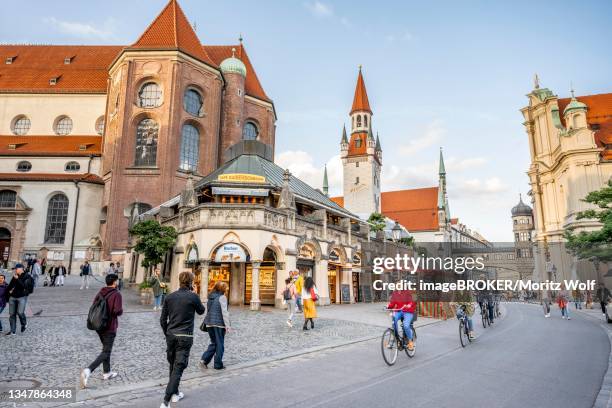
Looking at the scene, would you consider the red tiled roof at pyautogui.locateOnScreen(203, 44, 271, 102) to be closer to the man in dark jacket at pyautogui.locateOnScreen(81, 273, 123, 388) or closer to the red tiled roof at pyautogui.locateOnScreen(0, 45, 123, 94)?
the red tiled roof at pyautogui.locateOnScreen(0, 45, 123, 94)

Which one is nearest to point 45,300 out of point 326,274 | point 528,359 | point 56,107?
point 326,274

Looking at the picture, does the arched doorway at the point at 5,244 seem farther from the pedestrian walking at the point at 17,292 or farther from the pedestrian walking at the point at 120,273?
the pedestrian walking at the point at 17,292

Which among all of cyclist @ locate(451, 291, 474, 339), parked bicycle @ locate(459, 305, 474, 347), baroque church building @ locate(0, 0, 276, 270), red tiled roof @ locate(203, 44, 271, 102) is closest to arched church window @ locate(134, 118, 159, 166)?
baroque church building @ locate(0, 0, 276, 270)

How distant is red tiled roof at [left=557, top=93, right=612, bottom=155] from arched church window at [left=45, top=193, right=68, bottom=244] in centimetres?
6155

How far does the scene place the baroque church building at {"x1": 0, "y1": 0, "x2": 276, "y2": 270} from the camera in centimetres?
3616

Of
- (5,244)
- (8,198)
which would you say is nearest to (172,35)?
(8,198)

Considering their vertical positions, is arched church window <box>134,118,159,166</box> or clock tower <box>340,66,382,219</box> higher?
clock tower <box>340,66,382,219</box>

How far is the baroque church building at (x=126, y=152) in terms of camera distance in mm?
36156

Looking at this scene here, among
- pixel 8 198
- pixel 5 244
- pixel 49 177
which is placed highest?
pixel 49 177

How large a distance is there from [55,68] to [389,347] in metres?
56.8

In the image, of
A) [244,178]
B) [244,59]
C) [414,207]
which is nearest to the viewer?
[244,178]

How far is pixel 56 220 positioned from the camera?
38656mm

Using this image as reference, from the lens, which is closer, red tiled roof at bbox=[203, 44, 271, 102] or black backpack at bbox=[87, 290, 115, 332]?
black backpack at bbox=[87, 290, 115, 332]

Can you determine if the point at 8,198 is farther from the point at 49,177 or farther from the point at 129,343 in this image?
the point at 129,343
